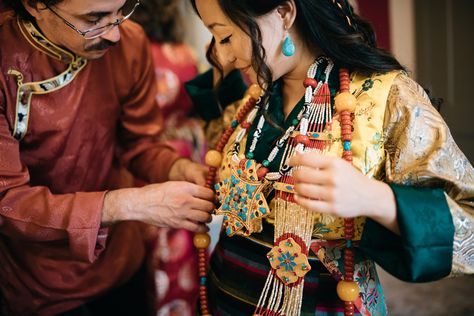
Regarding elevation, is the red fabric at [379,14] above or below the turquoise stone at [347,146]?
above

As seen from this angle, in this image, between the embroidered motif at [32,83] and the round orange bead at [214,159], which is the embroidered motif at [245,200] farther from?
the embroidered motif at [32,83]

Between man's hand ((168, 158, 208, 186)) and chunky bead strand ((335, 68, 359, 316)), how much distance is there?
519 millimetres

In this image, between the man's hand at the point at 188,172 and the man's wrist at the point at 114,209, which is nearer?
the man's wrist at the point at 114,209

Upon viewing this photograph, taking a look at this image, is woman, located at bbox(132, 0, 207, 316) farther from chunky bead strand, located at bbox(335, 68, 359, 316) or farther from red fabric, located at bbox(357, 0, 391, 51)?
red fabric, located at bbox(357, 0, 391, 51)

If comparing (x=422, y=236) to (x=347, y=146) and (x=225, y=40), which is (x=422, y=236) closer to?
(x=347, y=146)

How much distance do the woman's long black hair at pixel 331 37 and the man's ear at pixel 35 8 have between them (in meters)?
0.52

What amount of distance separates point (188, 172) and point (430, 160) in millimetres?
744

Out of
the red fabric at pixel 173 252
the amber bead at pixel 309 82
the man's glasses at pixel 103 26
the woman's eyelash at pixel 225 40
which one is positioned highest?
the man's glasses at pixel 103 26

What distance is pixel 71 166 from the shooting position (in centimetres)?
151

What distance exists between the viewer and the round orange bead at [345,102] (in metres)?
1.12

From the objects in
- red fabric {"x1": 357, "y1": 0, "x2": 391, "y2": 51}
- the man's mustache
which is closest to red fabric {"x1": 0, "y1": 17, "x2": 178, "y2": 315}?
the man's mustache

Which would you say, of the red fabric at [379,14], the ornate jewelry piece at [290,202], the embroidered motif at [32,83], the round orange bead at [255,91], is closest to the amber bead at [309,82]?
the ornate jewelry piece at [290,202]

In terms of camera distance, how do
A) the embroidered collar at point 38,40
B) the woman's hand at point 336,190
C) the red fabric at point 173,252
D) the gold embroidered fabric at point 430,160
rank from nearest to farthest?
the woman's hand at point 336,190 → the gold embroidered fabric at point 430,160 → the embroidered collar at point 38,40 → the red fabric at point 173,252

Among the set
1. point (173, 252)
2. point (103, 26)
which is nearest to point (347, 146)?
point (103, 26)
